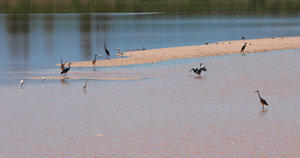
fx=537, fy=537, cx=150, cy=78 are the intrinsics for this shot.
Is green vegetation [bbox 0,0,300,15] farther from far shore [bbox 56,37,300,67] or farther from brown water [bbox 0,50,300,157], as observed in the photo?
brown water [bbox 0,50,300,157]

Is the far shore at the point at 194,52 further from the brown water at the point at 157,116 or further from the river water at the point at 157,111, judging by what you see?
the brown water at the point at 157,116

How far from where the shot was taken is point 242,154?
515 inches

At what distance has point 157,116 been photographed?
16.9 meters

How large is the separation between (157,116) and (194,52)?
717 inches

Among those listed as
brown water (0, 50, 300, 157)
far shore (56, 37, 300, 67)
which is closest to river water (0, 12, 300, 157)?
brown water (0, 50, 300, 157)

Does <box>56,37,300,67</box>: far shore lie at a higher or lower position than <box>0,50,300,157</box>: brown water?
higher

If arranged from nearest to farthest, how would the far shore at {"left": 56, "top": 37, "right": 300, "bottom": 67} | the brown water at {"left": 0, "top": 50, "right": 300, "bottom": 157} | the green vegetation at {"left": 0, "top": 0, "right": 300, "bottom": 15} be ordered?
the brown water at {"left": 0, "top": 50, "right": 300, "bottom": 157} → the far shore at {"left": 56, "top": 37, "right": 300, "bottom": 67} → the green vegetation at {"left": 0, "top": 0, "right": 300, "bottom": 15}

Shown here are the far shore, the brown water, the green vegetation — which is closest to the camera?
the brown water

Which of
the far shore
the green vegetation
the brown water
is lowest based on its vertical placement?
the brown water

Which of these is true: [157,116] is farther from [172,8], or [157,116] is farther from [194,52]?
[172,8]

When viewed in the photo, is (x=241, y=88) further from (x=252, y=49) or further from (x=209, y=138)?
(x=252, y=49)

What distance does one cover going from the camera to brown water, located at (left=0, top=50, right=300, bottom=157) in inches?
538

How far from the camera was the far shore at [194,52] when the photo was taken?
3027 cm

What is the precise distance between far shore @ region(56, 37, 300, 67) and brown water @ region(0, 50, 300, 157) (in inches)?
176
